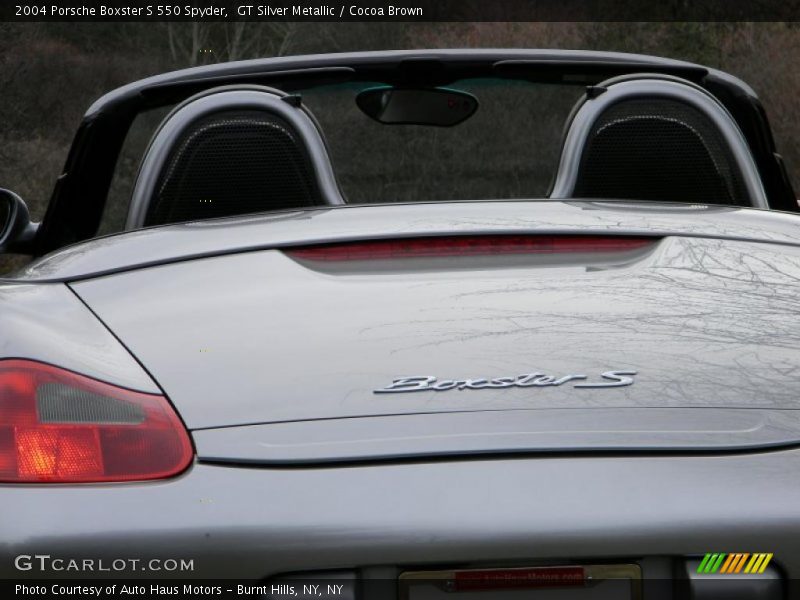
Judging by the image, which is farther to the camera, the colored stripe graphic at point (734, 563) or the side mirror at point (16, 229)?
the side mirror at point (16, 229)

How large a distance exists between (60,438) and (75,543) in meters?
0.18

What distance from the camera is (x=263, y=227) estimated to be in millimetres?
2609

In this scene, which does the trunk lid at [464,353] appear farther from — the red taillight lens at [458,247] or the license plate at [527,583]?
the license plate at [527,583]

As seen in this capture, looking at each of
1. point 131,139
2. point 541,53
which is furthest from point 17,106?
point 541,53

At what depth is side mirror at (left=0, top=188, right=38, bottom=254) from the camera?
13.8 ft

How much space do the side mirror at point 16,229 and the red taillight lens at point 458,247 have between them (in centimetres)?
208

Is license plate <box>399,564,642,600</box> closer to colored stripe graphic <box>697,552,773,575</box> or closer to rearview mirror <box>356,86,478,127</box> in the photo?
colored stripe graphic <box>697,552,773,575</box>

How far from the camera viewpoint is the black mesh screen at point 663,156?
140 inches

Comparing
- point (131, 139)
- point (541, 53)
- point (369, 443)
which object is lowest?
→ point (369, 443)

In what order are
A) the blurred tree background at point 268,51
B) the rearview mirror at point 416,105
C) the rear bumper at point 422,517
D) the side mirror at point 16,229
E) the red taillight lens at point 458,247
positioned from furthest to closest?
the blurred tree background at point 268,51 < the rearview mirror at point 416,105 < the side mirror at point 16,229 < the red taillight lens at point 458,247 < the rear bumper at point 422,517

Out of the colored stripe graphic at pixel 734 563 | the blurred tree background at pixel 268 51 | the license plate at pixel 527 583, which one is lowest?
the license plate at pixel 527 583

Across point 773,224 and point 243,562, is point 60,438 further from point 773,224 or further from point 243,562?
point 773,224

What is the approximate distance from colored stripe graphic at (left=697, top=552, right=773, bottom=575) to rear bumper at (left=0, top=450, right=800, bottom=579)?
0.04ft

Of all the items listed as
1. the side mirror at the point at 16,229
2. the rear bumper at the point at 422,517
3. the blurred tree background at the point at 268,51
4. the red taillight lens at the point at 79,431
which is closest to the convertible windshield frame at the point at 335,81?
the side mirror at the point at 16,229
